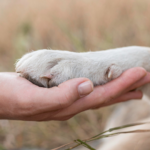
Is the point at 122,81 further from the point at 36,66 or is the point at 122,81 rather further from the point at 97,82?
the point at 36,66

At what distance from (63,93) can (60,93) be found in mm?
12

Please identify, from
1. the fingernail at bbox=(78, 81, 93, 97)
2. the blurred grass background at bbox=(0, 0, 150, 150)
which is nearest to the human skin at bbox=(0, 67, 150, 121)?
the fingernail at bbox=(78, 81, 93, 97)

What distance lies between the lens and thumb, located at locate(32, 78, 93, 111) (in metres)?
0.78

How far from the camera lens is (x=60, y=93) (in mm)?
774

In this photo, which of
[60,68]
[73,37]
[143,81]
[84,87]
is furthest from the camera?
[73,37]

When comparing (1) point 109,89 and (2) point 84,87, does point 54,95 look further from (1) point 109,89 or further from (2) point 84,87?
(1) point 109,89

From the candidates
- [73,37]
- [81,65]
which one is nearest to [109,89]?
[81,65]

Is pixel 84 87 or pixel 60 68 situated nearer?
pixel 84 87

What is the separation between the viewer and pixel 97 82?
36.3 inches

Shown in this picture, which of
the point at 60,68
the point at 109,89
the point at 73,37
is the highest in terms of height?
the point at 73,37

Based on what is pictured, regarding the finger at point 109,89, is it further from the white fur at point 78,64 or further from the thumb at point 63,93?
the thumb at point 63,93

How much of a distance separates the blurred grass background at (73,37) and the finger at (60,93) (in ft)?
4.30

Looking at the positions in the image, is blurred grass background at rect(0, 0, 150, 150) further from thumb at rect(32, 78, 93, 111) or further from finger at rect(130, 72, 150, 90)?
thumb at rect(32, 78, 93, 111)

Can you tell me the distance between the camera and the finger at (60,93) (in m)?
0.78
